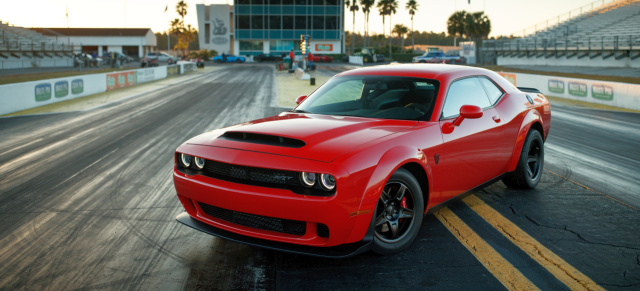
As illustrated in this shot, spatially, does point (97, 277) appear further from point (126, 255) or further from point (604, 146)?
point (604, 146)

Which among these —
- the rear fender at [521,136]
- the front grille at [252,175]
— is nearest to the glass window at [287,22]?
the rear fender at [521,136]

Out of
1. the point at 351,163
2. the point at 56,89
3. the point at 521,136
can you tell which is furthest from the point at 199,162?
the point at 56,89

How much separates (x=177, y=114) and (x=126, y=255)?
1155cm

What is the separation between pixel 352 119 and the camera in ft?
15.1

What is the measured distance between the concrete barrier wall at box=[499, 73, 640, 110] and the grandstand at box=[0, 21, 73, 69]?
3550 cm

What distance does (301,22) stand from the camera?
91000mm

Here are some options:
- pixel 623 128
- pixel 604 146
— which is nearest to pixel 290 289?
pixel 604 146

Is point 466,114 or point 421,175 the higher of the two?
point 466,114

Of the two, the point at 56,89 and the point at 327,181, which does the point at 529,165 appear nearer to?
the point at 327,181

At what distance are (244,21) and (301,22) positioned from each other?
31.6 feet

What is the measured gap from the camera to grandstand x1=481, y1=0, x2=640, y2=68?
35.7m

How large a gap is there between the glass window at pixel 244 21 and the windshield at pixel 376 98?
88542mm

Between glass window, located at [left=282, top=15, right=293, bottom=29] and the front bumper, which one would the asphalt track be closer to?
the front bumper

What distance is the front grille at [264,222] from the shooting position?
11.9 ft
